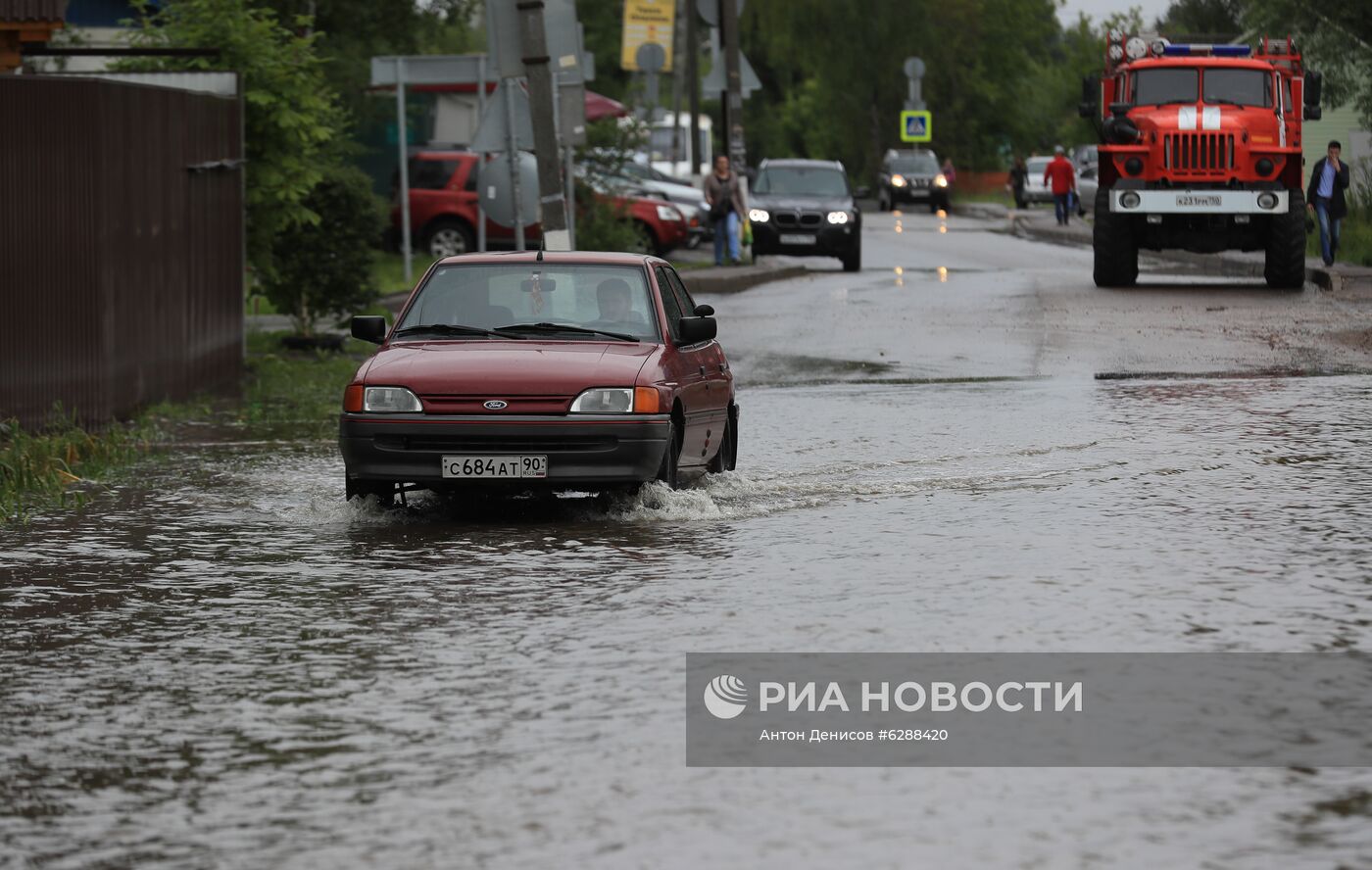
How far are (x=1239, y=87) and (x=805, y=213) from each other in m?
9.09

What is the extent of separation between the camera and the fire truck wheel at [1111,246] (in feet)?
101

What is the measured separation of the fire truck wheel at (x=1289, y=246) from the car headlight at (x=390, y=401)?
781 inches

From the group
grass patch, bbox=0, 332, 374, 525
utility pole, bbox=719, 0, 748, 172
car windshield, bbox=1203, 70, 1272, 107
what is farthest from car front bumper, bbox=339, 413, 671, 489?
utility pole, bbox=719, 0, 748, 172

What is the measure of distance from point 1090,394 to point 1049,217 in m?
43.4

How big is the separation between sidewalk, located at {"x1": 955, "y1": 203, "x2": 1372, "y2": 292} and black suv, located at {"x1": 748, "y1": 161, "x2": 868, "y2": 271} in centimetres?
537

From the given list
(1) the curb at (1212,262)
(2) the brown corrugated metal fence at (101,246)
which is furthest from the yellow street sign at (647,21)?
(2) the brown corrugated metal fence at (101,246)

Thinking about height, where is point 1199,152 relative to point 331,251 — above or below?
above

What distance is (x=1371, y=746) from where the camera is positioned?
6.84m

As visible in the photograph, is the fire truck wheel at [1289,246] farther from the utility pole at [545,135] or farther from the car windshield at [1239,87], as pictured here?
the utility pole at [545,135]

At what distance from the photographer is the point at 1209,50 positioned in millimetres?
31531

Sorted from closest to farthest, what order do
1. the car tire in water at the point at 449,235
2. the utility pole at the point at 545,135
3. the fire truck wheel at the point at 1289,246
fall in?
1. the utility pole at the point at 545,135
2. the fire truck wheel at the point at 1289,246
3. the car tire in water at the point at 449,235

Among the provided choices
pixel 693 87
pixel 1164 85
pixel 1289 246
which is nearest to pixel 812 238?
pixel 1164 85

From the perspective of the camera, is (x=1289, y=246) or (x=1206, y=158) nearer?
(x=1289, y=246)

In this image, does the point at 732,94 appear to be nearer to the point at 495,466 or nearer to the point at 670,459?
the point at 670,459
